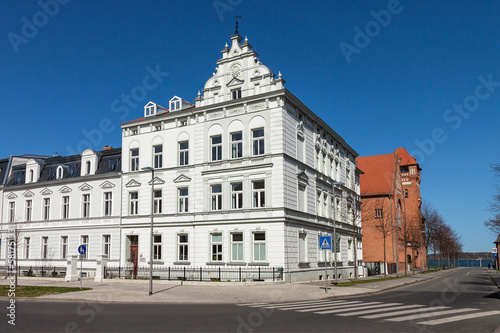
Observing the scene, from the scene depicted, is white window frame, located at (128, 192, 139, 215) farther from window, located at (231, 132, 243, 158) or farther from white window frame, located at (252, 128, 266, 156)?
white window frame, located at (252, 128, 266, 156)

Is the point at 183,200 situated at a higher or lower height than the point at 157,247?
higher

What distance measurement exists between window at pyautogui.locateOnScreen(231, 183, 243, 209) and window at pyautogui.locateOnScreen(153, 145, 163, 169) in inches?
319

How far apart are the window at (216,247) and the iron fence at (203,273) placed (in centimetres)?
83

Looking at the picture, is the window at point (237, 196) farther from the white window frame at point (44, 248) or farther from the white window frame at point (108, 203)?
the white window frame at point (44, 248)

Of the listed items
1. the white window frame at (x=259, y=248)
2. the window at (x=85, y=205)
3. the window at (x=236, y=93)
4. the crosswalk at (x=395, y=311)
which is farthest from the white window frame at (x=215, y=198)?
the crosswalk at (x=395, y=311)

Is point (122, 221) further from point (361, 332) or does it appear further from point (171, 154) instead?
point (361, 332)

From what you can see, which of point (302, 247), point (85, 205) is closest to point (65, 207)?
point (85, 205)

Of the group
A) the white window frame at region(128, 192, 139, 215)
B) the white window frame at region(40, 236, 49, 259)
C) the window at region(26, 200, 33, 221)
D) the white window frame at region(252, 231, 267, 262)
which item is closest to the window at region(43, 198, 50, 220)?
the window at region(26, 200, 33, 221)

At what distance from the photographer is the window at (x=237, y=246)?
107 feet

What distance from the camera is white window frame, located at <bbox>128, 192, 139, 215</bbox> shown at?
126 feet

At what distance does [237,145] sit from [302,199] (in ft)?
23.3

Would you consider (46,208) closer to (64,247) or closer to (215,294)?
(64,247)

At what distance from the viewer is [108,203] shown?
40.9 m

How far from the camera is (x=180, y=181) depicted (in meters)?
36.3
